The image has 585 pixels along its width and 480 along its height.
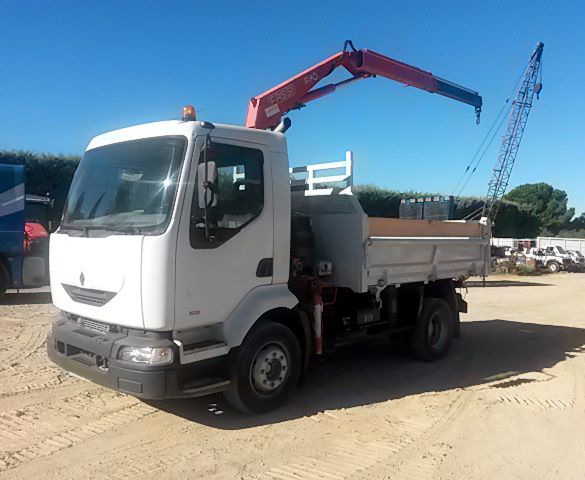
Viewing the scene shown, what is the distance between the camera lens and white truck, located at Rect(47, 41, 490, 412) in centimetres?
452

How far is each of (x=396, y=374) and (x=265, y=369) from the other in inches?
96.6

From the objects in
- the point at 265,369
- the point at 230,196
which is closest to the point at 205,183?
the point at 230,196

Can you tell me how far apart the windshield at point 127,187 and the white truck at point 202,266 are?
1 centimetres

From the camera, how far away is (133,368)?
4.43 m

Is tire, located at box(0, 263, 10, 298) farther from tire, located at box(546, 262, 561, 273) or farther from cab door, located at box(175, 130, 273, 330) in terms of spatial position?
tire, located at box(546, 262, 561, 273)

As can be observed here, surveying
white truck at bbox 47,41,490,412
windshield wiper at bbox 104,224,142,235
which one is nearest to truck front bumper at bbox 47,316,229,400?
white truck at bbox 47,41,490,412

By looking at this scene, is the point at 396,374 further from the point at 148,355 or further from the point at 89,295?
the point at 89,295

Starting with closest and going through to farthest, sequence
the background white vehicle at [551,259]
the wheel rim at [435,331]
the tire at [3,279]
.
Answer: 1. the wheel rim at [435,331]
2. the tire at [3,279]
3. the background white vehicle at [551,259]

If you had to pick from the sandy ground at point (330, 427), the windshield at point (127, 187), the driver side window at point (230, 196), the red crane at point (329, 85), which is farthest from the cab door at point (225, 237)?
the red crane at point (329, 85)

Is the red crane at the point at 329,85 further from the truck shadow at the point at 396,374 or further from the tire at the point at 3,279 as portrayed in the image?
the tire at the point at 3,279

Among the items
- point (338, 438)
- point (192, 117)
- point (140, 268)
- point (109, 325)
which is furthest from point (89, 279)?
point (338, 438)

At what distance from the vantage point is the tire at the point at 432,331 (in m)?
7.62

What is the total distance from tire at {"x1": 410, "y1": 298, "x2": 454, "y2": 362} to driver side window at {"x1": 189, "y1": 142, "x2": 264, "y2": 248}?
3.54 meters

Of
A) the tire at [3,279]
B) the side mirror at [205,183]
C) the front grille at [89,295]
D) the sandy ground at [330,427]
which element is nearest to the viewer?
the sandy ground at [330,427]
